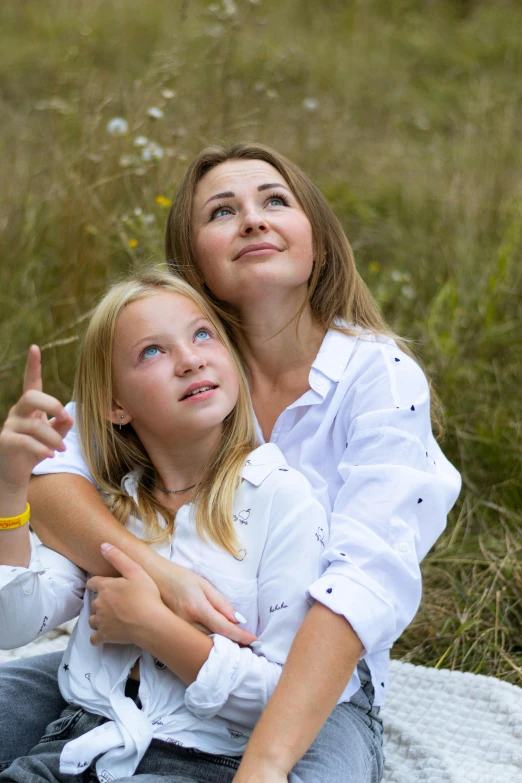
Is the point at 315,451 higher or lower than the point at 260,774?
higher

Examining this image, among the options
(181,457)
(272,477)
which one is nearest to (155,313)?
(181,457)

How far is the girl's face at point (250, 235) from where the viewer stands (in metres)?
2.09

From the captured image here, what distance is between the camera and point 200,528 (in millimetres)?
1869

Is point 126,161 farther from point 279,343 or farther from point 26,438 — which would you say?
point 26,438

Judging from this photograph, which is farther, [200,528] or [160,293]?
[160,293]

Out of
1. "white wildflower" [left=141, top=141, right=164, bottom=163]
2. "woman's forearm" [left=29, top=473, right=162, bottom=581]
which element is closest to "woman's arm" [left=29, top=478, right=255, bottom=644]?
"woman's forearm" [left=29, top=473, right=162, bottom=581]

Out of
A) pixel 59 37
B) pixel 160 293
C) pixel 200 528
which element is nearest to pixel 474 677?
A: pixel 200 528

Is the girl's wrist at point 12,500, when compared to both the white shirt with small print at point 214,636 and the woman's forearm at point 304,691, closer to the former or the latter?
the white shirt with small print at point 214,636

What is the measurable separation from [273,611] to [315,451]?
43 cm

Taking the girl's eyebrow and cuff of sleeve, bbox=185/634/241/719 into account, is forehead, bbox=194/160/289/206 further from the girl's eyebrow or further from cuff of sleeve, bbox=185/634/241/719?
cuff of sleeve, bbox=185/634/241/719

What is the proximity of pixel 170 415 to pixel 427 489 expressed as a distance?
1.79 ft

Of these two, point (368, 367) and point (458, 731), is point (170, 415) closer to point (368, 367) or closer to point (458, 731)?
point (368, 367)

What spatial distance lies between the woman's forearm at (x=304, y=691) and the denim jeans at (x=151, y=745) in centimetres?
9

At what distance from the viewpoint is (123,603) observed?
1788 millimetres
